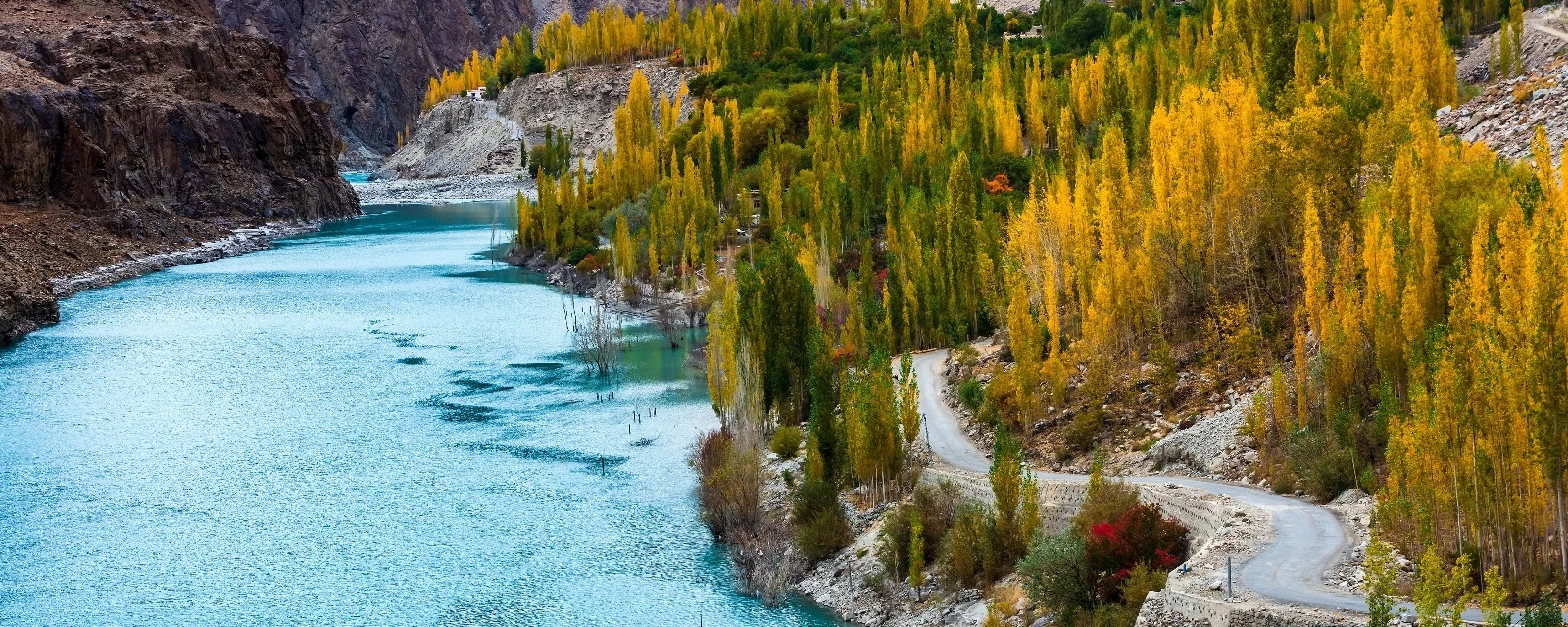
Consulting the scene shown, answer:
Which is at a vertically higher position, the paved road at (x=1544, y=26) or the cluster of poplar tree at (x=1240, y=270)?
the paved road at (x=1544, y=26)

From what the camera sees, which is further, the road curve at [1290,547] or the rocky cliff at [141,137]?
the rocky cliff at [141,137]

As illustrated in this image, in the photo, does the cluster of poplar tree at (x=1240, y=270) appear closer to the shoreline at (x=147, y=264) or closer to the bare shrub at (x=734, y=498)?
the bare shrub at (x=734, y=498)

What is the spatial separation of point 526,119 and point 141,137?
4927 centimetres

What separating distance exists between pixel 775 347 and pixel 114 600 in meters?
16.7

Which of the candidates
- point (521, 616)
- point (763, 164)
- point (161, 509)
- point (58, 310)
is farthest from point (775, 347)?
point (58, 310)

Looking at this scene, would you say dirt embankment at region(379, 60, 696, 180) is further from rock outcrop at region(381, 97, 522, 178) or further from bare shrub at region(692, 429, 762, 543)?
bare shrub at region(692, 429, 762, 543)

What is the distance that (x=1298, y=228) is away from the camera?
3491 centimetres

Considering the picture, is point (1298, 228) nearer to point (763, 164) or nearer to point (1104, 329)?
point (1104, 329)

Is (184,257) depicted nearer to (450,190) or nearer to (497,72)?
(450,190)

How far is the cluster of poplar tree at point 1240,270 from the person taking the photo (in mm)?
20703

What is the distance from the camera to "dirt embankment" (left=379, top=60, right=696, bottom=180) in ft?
455

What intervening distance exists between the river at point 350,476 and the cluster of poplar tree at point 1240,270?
4.40 metres

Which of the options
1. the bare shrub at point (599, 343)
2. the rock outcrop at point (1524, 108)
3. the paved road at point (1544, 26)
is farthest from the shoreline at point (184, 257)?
the paved road at point (1544, 26)

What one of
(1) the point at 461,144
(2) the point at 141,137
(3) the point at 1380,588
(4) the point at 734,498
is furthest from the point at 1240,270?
(1) the point at 461,144
